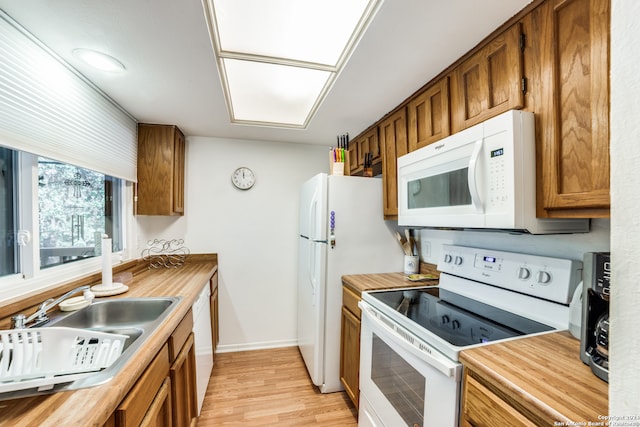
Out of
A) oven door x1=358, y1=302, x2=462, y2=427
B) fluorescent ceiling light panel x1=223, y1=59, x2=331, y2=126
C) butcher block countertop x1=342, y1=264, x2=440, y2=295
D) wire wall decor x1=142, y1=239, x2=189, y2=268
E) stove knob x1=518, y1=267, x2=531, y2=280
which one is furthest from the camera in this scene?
wire wall decor x1=142, y1=239, x2=189, y2=268

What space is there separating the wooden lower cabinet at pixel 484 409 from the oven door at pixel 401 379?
0.10ft

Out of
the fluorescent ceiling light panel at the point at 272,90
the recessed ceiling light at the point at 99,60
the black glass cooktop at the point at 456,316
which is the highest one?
the fluorescent ceiling light panel at the point at 272,90

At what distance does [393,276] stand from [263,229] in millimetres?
1462

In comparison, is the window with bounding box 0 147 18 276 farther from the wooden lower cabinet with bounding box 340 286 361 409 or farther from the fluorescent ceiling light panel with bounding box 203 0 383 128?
the wooden lower cabinet with bounding box 340 286 361 409

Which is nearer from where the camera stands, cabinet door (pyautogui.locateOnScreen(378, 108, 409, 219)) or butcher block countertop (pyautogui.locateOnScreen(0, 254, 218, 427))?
butcher block countertop (pyautogui.locateOnScreen(0, 254, 218, 427))

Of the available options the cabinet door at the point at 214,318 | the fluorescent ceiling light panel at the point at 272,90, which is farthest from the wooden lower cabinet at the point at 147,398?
the fluorescent ceiling light panel at the point at 272,90

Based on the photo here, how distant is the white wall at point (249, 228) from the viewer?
2.75 m

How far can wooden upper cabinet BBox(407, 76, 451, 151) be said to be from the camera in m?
1.45

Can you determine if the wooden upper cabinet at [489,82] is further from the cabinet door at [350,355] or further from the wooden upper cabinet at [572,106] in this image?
the cabinet door at [350,355]

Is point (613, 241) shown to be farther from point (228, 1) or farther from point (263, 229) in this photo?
point (263, 229)

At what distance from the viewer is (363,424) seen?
1593 millimetres

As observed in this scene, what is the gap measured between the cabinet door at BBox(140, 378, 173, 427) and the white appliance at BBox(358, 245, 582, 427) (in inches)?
39.0

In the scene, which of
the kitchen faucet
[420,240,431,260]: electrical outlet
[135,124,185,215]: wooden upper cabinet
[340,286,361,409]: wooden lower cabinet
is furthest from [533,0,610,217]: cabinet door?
[135,124,185,215]: wooden upper cabinet

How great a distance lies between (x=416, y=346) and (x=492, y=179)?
0.73 meters
